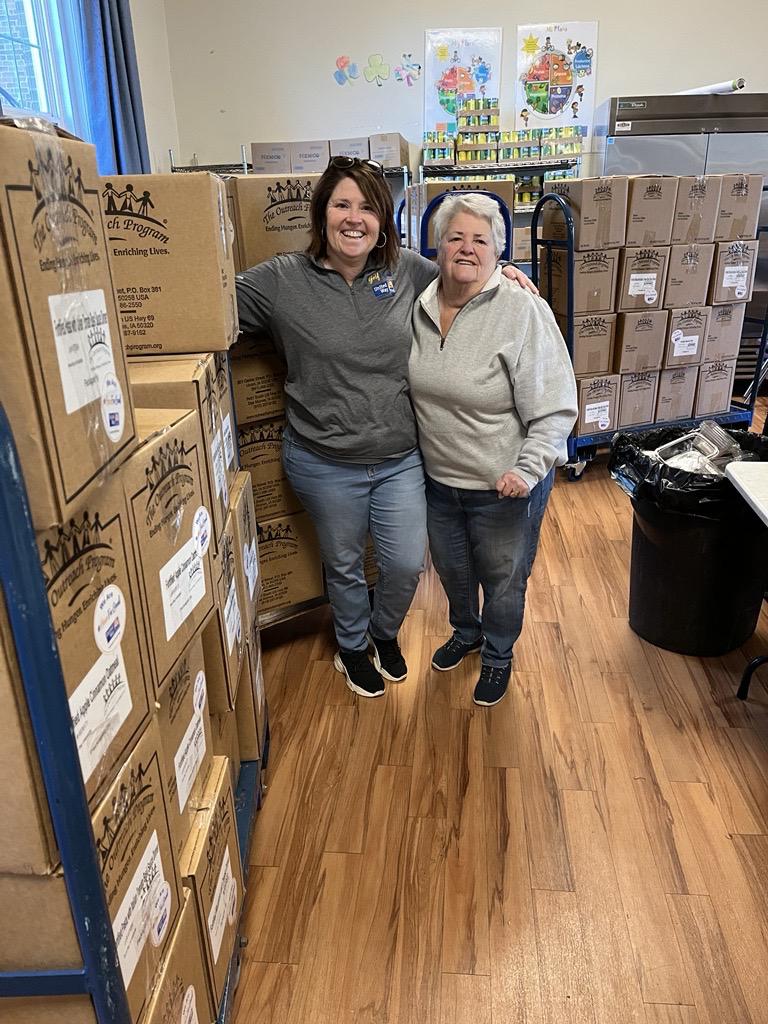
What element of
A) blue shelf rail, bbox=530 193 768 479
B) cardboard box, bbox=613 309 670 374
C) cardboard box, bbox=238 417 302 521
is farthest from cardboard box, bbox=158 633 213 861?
cardboard box, bbox=613 309 670 374

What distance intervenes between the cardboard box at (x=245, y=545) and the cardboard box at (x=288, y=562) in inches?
17.0

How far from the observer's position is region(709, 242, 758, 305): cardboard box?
370 cm

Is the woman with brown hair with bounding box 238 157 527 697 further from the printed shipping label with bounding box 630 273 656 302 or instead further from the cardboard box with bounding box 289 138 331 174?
the cardboard box with bounding box 289 138 331 174

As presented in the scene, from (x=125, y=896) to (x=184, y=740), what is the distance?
0.87 ft

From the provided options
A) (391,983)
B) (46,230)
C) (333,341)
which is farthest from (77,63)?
(391,983)

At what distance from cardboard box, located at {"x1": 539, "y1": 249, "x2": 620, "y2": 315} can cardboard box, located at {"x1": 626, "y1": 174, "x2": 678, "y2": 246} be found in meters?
0.14

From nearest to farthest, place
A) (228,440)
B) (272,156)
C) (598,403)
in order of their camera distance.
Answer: (228,440) → (598,403) → (272,156)

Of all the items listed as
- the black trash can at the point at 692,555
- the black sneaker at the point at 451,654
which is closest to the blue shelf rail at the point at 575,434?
the black trash can at the point at 692,555

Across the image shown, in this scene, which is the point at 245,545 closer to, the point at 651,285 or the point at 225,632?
the point at 225,632

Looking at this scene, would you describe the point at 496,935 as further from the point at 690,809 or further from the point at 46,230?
the point at 46,230

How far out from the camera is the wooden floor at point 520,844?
1380 mm

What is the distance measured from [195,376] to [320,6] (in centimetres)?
531

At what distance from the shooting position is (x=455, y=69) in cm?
545

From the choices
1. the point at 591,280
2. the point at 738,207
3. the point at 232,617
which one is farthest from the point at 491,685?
the point at 738,207
